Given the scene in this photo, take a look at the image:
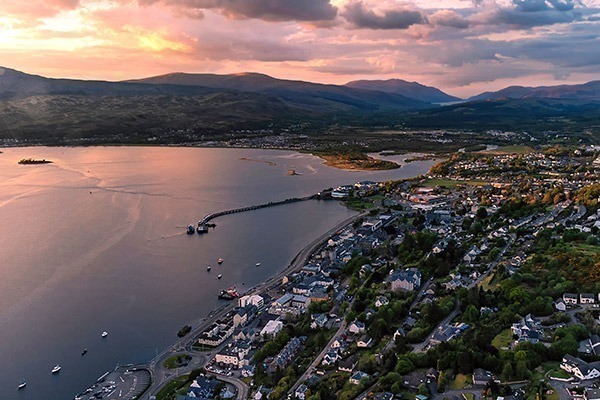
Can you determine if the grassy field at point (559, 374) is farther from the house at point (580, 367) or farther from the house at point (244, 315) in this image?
the house at point (244, 315)

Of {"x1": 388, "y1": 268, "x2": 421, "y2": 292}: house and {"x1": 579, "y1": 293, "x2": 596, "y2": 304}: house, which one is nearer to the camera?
{"x1": 579, "y1": 293, "x2": 596, "y2": 304}: house

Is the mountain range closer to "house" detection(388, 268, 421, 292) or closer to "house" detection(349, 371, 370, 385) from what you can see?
"house" detection(388, 268, 421, 292)

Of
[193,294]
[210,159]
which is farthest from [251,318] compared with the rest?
[210,159]

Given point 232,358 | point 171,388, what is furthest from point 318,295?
point 171,388

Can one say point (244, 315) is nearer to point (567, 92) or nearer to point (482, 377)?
point (482, 377)

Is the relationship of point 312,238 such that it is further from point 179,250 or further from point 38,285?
point 38,285

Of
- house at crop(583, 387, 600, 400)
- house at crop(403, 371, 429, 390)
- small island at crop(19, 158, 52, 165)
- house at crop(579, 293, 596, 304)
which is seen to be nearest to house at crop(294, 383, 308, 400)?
house at crop(403, 371, 429, 390)

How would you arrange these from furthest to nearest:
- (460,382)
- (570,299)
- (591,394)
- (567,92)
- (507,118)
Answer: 1. (567,92)
2. (507,118)
3. (570,299)
4. (460,382)
5. (591,394)
